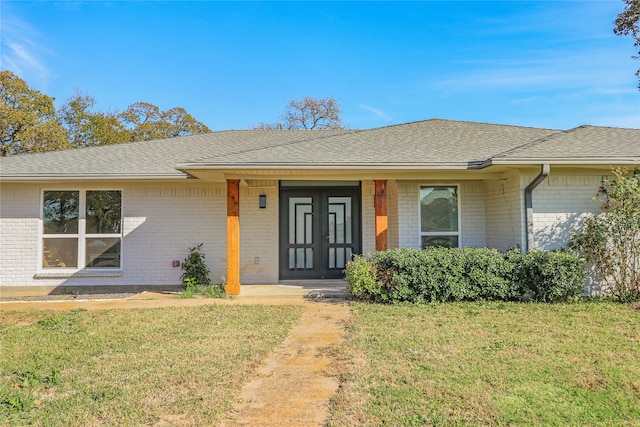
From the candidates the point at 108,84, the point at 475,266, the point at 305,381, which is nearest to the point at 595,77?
the point at 475,266

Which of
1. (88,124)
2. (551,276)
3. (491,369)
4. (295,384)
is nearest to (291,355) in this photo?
(295,384)

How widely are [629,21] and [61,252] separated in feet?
66.6

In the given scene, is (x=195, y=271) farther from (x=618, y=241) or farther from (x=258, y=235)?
(x=618, y=241)

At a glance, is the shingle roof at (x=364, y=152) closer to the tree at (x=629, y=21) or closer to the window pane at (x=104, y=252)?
the window pane at (x=104, y=252)

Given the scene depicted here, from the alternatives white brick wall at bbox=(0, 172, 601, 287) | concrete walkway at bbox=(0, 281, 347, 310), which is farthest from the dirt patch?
white brick wall at bbox=(0, 172, 601, 287)

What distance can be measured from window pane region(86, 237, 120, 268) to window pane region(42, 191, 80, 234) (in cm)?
55

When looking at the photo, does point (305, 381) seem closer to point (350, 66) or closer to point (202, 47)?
point (202, 47)

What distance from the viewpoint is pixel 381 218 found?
7980 mm

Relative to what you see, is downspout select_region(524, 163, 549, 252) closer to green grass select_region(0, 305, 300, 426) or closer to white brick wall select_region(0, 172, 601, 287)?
white brick wall select_region(0, 172, 601, 287)

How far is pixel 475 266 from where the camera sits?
276 inches

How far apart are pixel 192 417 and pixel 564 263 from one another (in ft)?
21.6

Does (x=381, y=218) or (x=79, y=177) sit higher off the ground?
(x=79, y=177)

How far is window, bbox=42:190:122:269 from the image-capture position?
9.29 m

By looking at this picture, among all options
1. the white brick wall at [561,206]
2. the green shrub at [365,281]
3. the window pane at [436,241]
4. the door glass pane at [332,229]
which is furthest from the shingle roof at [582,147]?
the door glass pane at [332,229]
